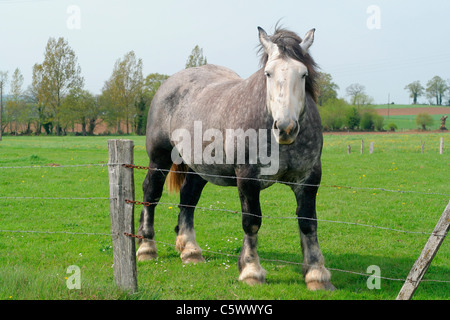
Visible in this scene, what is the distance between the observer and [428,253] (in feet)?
11.6

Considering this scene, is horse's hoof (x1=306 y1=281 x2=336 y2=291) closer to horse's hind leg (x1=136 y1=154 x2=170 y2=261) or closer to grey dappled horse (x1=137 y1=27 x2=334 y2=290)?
grey dappled horse (x1=137 y1=27 x2=334 y2=290)

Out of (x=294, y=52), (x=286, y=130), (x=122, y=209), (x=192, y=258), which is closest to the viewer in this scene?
(x=286, y=130)

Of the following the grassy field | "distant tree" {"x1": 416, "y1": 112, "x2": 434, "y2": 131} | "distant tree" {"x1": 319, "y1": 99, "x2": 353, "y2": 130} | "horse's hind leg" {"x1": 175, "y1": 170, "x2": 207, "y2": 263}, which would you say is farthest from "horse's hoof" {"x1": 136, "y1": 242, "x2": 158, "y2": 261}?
"distant tree" {"x1": 416, "y1": 112, "x2": 434, "y2": 131}

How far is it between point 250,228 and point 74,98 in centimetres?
5547

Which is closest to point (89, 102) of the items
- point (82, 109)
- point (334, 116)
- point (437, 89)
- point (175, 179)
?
point (82, 109)

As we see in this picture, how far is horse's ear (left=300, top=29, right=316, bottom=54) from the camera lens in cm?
437

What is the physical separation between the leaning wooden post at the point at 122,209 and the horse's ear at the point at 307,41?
2.06 m

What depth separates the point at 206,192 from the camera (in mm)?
11695

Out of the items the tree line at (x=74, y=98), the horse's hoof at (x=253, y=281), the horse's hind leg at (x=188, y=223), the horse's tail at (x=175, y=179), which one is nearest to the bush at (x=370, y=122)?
the tree line at (x=74, y=98)

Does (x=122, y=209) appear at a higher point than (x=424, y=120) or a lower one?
lower

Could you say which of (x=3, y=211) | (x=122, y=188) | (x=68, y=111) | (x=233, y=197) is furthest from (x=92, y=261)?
(x=68, y=111)

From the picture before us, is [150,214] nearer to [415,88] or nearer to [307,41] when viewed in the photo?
[307,41]

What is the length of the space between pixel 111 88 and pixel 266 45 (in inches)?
2208
